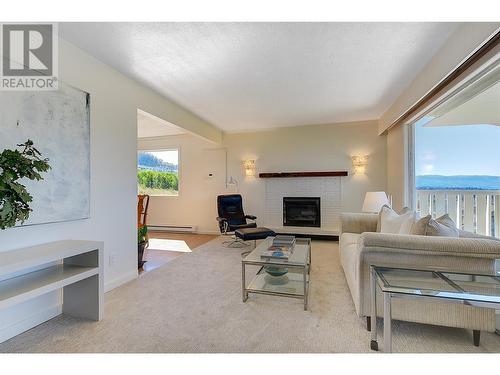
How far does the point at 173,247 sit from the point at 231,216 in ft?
4.17

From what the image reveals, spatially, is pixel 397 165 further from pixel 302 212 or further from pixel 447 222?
pixel 447 222

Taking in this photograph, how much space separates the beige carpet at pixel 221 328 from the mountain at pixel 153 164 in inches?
153

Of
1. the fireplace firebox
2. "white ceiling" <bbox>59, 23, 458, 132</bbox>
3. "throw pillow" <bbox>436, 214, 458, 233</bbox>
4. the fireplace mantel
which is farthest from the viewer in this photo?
the fireplace firebox

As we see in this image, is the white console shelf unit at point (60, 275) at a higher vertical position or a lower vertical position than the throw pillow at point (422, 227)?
lower

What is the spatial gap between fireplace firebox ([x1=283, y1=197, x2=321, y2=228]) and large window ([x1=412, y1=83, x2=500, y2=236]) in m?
1.88

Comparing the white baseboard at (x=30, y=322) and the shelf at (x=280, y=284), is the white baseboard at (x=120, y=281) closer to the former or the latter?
the white baseboard at (x=30, y=322)

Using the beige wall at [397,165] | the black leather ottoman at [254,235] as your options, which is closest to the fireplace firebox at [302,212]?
the beige wall at [397,165]

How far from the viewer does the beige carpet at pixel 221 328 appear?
155 centimetres

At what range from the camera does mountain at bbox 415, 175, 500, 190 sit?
2.83m

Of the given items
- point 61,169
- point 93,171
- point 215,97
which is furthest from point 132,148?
point 215,97

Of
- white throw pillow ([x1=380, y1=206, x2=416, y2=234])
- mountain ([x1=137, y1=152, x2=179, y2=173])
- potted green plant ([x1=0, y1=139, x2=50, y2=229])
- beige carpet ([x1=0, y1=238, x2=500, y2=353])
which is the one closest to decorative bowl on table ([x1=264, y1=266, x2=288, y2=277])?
beige carpet ([x1=0, y1=238, x2=500, y2=353])

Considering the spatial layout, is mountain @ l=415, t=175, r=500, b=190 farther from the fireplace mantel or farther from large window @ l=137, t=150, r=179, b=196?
large window @ l=137, t=150, r=179, b=196

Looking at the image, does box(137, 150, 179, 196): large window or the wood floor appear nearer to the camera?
the wood floor
